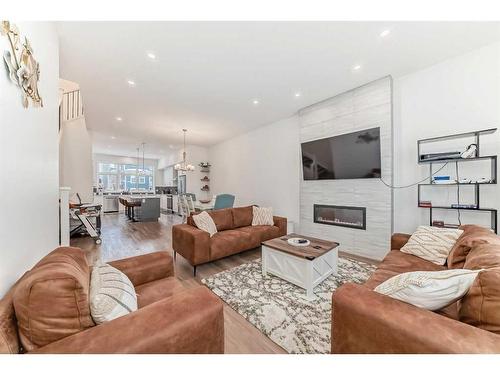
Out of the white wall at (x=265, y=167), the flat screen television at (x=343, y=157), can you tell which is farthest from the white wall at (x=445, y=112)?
the white wall at (x=265, y=167)

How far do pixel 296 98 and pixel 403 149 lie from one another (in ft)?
6.59

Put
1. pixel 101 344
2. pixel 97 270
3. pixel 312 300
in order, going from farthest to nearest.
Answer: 1. pixel 312 300
2. pixel 97 270
3. pixel 101 344

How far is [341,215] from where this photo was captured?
3656 millimetres

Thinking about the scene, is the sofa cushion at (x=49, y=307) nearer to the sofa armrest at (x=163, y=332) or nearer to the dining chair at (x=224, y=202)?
the sofa armrest at (x=163, y=332)

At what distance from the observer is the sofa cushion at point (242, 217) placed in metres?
3.72

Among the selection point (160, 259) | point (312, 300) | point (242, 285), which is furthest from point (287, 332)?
point (160, 259)

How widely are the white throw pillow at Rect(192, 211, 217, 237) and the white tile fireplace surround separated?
2.12 meters

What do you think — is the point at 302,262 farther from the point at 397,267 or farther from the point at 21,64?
the point at 21,64

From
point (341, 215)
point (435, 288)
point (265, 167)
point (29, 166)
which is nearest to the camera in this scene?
point (435, 288)

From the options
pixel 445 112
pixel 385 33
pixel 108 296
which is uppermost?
pixel 385 33

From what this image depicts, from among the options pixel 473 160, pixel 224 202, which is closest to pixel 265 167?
pixel 224 202

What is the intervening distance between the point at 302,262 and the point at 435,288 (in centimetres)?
131
